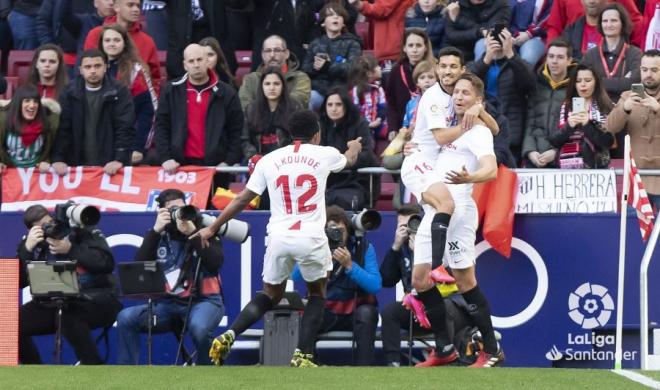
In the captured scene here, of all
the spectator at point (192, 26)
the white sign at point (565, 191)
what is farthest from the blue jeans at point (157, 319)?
the spectator at point (192, 26)

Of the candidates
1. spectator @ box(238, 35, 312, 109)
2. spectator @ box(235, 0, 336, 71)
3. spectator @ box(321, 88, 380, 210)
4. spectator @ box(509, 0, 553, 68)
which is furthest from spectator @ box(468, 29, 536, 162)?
spectator @ box(235, 0, 336, 71)

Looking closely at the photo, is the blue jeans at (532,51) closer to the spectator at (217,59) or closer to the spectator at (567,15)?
the spectator at (567,15)

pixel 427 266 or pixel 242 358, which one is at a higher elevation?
pixel 427 266

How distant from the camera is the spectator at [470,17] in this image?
15.2m

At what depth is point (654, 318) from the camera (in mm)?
13516

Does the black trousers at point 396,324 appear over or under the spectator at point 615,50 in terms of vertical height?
under

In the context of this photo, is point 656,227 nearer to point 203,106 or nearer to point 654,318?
point 654,318

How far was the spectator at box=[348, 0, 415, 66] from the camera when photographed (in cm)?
1602

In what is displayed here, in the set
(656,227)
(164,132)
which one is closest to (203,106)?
(164,132)

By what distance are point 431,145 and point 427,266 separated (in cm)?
96

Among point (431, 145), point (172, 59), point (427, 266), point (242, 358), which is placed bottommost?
point (242, 358)

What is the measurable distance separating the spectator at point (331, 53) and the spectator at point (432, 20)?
0.75 m

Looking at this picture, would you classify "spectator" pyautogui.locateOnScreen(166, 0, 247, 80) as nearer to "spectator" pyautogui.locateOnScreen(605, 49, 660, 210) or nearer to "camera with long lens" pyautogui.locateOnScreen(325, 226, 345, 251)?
"camera with long lens" pyautogui.locateOnScreen(325, 226, 345, 251)

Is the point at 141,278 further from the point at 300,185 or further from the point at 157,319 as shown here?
the point at 300,185
